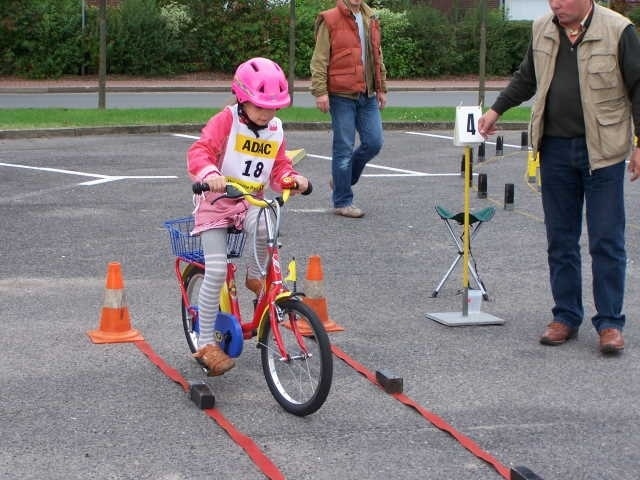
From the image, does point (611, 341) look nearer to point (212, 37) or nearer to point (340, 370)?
point (340, 370)

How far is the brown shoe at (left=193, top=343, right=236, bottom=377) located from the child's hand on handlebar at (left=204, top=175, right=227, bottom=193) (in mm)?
864

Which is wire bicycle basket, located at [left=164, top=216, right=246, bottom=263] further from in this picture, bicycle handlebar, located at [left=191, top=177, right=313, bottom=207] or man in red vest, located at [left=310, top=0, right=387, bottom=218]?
man in red vest, located at [left=310, top=0, right=387, bottom=218]

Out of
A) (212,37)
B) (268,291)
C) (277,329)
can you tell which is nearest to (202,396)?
(277,329)

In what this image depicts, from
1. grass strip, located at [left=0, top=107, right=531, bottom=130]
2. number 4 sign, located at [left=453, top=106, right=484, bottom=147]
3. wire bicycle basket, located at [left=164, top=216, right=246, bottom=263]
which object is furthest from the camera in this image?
grass strip, located at [left=0, top=107, right=531, bottom=130]

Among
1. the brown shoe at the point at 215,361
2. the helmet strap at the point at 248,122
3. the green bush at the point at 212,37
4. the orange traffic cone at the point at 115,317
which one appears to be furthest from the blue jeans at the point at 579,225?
the green bush at the point at 212,37

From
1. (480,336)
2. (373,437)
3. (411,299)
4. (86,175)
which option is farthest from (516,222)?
(373,437)

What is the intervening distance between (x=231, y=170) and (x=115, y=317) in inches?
56.2

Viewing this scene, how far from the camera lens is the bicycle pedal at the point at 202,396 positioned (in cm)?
581

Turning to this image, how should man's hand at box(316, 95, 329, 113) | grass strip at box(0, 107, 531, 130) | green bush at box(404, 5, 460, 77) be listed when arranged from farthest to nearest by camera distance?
green bush at box(404, 5, 460, 77) → grass strip at box(0, 107, 531, 130) → man's hand at box(316, 95, 329, 113)

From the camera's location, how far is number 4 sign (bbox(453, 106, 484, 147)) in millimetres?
7254

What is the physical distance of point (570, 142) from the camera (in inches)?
274

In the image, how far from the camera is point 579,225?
717 centimetres

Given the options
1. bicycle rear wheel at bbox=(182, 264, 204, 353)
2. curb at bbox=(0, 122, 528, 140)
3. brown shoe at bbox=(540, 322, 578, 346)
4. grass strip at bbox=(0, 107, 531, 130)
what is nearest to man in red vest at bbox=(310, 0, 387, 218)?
brown shoe at bbox=(540, 322, 578, 346)

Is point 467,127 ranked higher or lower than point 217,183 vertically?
higher
